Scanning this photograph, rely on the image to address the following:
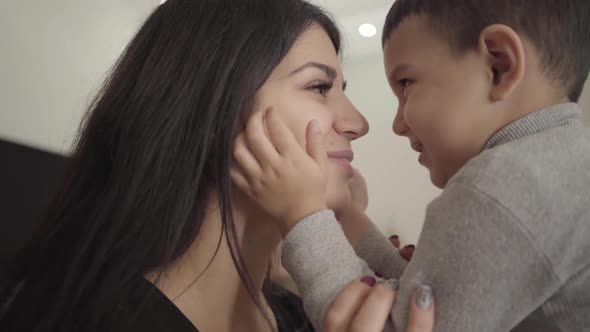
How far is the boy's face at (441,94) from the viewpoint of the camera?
0.72 m

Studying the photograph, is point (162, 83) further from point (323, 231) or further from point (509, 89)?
point (509, 89)

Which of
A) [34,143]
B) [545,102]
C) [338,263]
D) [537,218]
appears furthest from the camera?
[34,143]

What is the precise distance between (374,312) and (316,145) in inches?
12.4

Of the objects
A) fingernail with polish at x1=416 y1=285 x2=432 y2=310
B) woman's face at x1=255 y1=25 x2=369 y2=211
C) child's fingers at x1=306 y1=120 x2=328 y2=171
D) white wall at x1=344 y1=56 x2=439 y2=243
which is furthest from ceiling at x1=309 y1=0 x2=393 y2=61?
fingernail with polish at x1=416 y1=285 x2=432 y2=310

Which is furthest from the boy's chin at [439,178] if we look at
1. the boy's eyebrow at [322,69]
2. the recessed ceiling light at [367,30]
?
the recessed ceiling light at [367,30]

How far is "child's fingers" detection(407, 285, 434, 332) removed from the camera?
49 centimetres

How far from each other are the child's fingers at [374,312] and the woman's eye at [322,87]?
1.40ft

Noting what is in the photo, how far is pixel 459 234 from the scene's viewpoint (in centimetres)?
50

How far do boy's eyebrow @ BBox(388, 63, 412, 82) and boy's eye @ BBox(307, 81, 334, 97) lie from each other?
117 mm

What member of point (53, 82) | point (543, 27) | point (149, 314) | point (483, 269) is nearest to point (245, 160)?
point (149, 314)

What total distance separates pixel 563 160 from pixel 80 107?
4.49ft

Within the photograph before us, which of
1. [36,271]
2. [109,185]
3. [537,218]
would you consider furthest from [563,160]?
[36,271]

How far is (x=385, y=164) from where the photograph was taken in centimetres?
217

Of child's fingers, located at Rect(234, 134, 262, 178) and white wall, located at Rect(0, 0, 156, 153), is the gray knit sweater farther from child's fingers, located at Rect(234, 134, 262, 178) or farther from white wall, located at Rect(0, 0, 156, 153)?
white wall, located at Rect(0, 0, 156, 153)
